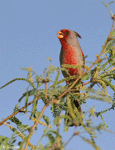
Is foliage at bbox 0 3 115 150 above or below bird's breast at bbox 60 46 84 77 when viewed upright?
below

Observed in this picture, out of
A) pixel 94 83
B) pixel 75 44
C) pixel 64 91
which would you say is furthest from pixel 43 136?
pixel 75 44

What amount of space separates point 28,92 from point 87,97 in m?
0.33

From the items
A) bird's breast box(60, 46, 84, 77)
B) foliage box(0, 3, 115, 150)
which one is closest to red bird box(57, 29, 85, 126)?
bird's breast box(60, 46, 84, 77)

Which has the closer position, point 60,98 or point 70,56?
point 60,98

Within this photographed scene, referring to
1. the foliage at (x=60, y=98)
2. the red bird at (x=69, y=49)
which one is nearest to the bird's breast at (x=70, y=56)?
the red bird at (x=69, y=49)

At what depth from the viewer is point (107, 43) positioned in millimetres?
1402

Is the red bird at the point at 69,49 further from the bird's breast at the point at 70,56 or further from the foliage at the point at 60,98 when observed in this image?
the foliage at the point at 60,98

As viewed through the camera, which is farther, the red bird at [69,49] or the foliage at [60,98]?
the red bird at [69,49]

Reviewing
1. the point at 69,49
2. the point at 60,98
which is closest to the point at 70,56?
the point at 69,49

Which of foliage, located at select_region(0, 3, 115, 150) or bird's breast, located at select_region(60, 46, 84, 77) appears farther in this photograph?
bird's breast, located at select_region(60, 46, 84, 77)

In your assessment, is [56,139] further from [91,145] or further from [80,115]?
[80,115]

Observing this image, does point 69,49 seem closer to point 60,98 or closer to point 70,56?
point 70,56

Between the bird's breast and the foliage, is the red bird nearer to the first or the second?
the bird's breast

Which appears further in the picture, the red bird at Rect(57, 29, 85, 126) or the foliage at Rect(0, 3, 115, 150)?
the red bird at Rect(57, 29, 85, 126)
